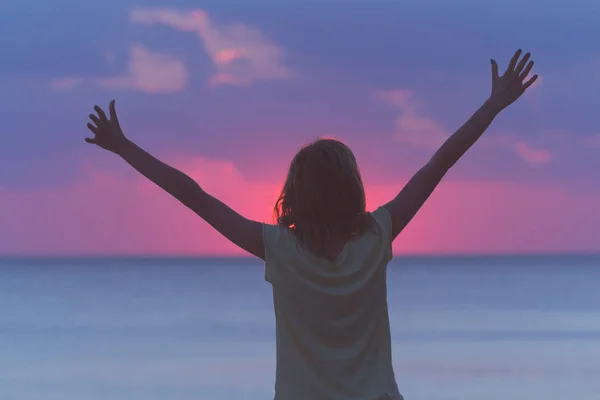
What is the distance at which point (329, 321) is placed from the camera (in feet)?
7.79

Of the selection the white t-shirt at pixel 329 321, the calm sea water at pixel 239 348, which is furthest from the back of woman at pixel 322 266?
the calm sea water at pixel 239 348

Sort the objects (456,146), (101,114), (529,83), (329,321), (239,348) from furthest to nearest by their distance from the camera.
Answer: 1. (239,348)
2. (529,83)
3. (456,146)
4. (101,114)
5. (329,321)

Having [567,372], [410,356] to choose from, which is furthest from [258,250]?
[410,356]

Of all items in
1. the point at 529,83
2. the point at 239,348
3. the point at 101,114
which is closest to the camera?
the point at 101,114

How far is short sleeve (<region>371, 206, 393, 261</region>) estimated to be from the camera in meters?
Answer: 2.44

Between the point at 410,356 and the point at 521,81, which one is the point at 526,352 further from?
the point at 521,81

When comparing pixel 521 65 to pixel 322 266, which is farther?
pixel 521 65

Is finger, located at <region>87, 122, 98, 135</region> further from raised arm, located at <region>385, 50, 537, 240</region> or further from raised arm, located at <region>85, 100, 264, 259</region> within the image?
raised arm, located at <region>385, 50, 537, 240</region>

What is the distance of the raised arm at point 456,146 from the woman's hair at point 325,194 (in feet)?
0.40

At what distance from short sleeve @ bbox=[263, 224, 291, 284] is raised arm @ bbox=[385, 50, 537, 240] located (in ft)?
0.92

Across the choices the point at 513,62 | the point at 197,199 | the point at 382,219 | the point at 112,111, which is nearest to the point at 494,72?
the point at 513,62

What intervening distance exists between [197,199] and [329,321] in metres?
0.43

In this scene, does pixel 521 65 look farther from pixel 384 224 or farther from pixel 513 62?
pixel 384 224

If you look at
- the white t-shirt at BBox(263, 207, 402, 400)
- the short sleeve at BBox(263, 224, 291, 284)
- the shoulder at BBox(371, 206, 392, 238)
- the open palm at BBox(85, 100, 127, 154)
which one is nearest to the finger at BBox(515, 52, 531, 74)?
the shoulder at BBox(371, 206, 392, 238)
